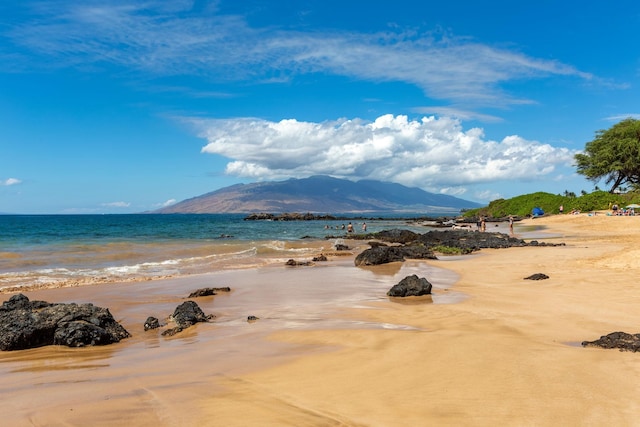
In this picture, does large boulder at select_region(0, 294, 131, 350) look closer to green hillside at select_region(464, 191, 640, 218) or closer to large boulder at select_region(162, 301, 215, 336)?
large boulder at select_region(162, 301, 215, 336)

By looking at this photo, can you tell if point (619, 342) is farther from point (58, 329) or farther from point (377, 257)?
point (377, 257)

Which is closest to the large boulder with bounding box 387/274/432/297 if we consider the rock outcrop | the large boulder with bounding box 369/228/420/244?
the rock outcrop

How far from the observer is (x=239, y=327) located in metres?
9.80

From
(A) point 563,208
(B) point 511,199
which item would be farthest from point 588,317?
(B) point 511,199

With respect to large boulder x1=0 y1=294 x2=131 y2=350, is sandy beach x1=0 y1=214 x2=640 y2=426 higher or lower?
lower

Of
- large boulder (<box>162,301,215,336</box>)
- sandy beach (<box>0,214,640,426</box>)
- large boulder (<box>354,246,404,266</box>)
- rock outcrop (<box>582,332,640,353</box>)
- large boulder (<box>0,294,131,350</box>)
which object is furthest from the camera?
large boulder (<box>354,246,404,266</box>)

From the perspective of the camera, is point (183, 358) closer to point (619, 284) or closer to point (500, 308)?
point (500, 308)

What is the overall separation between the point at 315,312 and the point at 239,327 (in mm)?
2153

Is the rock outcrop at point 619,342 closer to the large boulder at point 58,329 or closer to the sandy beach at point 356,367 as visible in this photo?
the sandy beach at point 356,367

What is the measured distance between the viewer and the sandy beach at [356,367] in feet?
16.4

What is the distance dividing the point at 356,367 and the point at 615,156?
270 ft

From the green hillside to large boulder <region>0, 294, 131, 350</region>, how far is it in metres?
80.4

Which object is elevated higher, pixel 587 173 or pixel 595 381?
pixel 587 173

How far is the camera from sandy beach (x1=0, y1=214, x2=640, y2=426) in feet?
16.4
